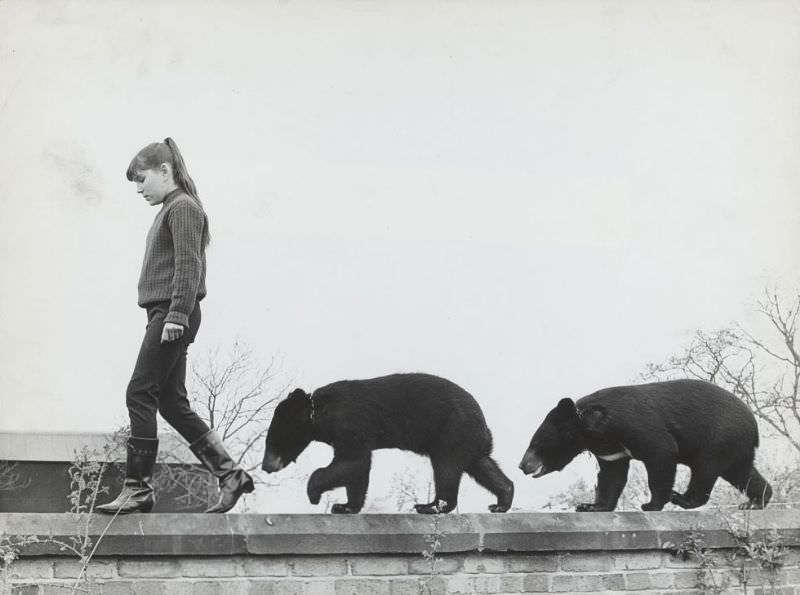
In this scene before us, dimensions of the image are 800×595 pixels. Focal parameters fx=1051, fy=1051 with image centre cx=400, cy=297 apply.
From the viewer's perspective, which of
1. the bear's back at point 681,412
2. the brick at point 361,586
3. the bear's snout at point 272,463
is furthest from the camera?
the bear's back at point 681,412

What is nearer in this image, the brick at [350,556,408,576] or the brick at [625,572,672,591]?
the brick at [350,556,408,576]

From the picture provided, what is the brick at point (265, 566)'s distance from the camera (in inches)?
249

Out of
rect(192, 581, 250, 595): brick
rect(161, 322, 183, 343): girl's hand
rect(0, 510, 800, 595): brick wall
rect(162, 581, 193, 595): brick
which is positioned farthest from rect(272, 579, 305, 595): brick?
rect(161, 322, 183, 343): girl's hand

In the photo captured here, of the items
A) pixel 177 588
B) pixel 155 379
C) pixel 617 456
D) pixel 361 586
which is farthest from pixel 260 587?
pixel 617 456

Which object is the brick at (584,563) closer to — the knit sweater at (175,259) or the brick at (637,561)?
the brick at (637,561)

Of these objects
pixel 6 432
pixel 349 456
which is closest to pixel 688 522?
pixel 349 456

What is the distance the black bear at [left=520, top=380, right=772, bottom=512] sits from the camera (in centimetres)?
761

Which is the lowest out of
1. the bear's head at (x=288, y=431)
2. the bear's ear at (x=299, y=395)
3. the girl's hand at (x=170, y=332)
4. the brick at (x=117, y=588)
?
the brick at (x=117, y=588)

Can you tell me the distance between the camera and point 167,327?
6.22 m

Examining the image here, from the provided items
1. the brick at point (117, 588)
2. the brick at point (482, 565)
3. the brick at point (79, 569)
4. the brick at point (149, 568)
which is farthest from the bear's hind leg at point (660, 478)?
the brick at point (79, 569)

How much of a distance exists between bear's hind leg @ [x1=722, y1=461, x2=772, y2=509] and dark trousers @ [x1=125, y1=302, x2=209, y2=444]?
420cm

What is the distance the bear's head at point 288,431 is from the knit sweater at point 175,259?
127 cm

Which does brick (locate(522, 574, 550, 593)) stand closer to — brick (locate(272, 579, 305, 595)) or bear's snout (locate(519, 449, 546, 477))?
bear's snout (locate(519, 449, 546, 477))

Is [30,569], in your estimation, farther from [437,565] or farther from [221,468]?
[437,565]
